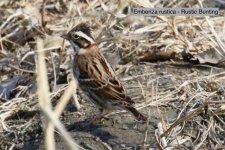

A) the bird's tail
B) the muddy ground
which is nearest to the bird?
the bird's tail

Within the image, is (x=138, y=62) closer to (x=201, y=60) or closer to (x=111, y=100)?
(x=201, y=60)

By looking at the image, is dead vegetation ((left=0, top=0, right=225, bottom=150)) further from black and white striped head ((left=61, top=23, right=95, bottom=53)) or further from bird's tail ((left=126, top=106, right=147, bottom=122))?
black and white striped head ((left=61, top=23, right=95, bottom=53))

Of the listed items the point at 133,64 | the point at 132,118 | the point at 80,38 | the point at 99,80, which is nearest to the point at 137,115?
the point at 132,118

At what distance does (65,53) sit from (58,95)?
896 millimetres

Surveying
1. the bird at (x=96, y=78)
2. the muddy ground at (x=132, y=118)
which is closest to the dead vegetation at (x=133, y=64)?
the muddy ground at (x=132, y=118)

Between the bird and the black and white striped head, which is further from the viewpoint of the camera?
the black and white striped head

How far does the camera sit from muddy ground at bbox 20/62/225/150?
15.5ft

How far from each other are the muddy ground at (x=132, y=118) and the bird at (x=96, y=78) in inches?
Answer: 5.4

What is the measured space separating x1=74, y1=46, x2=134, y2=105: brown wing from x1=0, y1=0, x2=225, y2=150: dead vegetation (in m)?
0.22

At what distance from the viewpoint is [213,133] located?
469 centimetres

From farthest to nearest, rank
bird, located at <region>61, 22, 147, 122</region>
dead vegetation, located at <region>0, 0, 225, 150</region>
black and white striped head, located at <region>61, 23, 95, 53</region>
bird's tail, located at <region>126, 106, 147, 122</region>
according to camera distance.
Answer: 1. black and white striped head, located at <region>61, 23, 95, 53</region>
2. bird, located at <region>61, 22, 147, 122</region>
3. dead vegetation, located at <region>0, 0, 225, 150</region>
4. bird's tail, located at <region>126, 106, 147, 122</region>

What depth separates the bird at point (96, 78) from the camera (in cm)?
492

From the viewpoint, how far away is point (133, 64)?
5.97m

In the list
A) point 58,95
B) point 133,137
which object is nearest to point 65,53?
point 58,95
